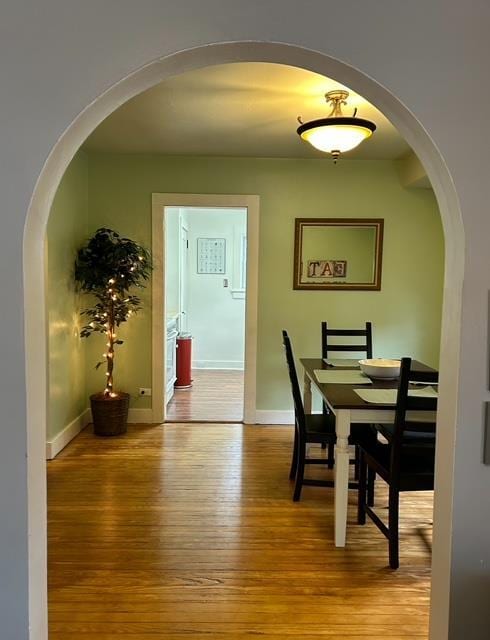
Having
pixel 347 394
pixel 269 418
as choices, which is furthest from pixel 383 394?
pixel 269 418

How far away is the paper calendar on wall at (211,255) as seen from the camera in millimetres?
7637

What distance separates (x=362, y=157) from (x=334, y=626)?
12.2ft

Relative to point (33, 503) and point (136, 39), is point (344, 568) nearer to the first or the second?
point (33, 503)

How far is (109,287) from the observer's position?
4199mm

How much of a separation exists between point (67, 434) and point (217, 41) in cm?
358

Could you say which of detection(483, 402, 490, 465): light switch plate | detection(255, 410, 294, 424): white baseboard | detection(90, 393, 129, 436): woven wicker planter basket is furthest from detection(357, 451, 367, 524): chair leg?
detection(90, 393, 129, 436): woven wicker planter basket

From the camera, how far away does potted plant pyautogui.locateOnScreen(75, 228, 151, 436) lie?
416 centimetres

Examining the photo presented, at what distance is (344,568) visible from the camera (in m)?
2.37

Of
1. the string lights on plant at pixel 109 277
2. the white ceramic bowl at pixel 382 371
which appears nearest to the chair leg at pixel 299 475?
the white ceramic bowl at pixel 382 371

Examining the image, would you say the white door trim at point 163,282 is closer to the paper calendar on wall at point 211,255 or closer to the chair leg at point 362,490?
the chair leg at point 362,490

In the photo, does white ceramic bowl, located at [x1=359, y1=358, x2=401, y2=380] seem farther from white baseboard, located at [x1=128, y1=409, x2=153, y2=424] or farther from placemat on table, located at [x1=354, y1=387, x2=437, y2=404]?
white baseboard, located at [x1=128, y1=409, x2=153, y2=424]

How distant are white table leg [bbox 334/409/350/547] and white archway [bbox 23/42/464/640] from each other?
109 centimetres

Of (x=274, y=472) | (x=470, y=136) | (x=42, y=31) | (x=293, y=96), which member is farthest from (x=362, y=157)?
(x=42, y=31)

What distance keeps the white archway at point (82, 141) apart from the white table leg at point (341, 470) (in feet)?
3.57
